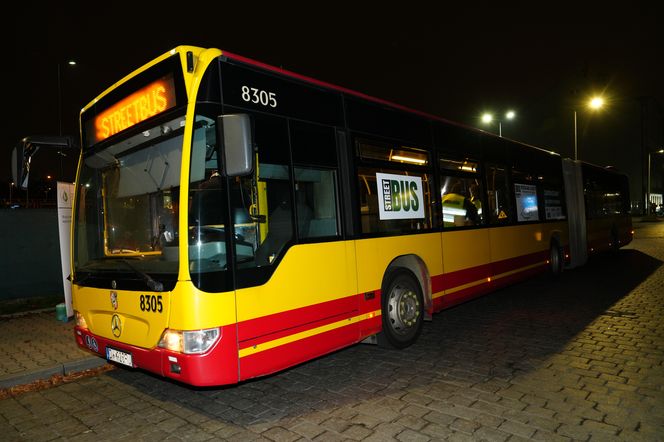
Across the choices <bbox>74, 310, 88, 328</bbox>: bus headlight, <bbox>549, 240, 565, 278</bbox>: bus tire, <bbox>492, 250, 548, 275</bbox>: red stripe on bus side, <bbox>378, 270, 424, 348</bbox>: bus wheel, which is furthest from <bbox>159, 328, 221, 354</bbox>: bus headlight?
<bbox>549, 240, 565, 278</bbox>: bus tire

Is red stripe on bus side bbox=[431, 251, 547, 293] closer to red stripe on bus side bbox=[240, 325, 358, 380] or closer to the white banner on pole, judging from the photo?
red stripe on bus side bbox=[240, 325, 358, 380]

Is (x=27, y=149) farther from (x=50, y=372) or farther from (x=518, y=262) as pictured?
(x=518, y=262)

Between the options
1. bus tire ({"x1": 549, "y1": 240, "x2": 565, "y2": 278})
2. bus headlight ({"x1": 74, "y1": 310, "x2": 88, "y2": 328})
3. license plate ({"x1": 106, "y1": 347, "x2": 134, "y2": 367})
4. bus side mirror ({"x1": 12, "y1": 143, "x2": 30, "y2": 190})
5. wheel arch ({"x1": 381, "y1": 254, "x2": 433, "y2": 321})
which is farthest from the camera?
bus tire ({"x1": 549, "y1": 240, "x2": 565, "y2": 278})

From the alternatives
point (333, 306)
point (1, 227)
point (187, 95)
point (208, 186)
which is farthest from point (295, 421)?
point (1, 227)

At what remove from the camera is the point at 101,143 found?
4902 mm

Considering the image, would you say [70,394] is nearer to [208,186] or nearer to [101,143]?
[101,143]

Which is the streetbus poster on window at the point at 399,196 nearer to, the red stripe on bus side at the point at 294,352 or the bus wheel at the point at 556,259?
the red stripe on bus side at the point at 294,352

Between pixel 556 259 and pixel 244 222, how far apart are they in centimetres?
984

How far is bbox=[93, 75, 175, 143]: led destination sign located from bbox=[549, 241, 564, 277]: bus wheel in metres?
10.1

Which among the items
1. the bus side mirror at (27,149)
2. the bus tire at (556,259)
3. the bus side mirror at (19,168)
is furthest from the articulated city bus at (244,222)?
the bus tire at (556,259)

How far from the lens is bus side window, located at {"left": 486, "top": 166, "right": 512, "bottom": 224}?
27.2ft

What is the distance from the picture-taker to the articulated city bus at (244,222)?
377cm

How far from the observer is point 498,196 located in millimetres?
8625

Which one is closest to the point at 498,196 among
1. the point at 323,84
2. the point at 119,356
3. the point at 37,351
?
the point at 323,84
